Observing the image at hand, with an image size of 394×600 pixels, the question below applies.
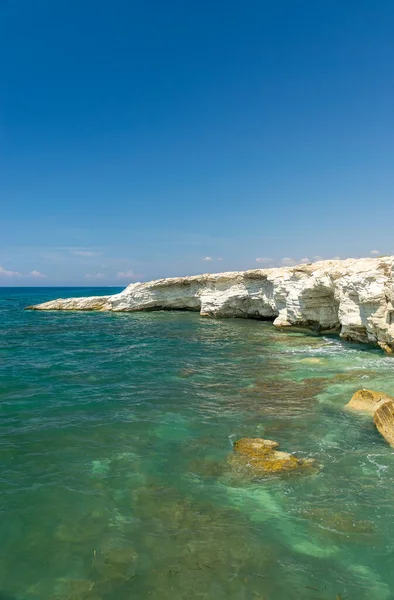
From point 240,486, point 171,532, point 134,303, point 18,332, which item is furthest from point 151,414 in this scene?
point 134,303

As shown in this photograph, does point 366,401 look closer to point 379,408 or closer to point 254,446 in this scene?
point 379,408

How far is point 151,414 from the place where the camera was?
15.1m

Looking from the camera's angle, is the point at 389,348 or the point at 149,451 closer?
the point at 149,451

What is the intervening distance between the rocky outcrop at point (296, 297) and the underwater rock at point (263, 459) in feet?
51.6

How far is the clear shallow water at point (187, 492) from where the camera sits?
22.8 feet

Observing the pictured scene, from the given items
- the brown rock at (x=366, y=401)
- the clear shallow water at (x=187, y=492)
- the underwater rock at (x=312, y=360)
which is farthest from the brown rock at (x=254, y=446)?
the underwater rock at (x=312, y=360)

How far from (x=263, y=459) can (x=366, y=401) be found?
20.8 feet

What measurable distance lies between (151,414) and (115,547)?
7472mm

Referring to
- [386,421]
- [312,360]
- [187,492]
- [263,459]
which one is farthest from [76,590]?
[312,360]

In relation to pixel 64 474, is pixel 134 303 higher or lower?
higher

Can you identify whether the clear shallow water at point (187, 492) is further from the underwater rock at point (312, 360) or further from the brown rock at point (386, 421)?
the underwater rock at point (312, 360)

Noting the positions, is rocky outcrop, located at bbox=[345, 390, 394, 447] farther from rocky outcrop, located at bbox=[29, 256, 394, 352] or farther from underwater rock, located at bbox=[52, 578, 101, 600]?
rocky outcrop, located at bbox=[29, 256, 394, 352]

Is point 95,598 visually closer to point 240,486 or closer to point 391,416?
point 240,486

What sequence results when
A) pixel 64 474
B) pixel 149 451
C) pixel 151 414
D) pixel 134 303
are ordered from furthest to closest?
pixel 134 303, pixel 151 414, pixel 149 451, pixel 64 474
